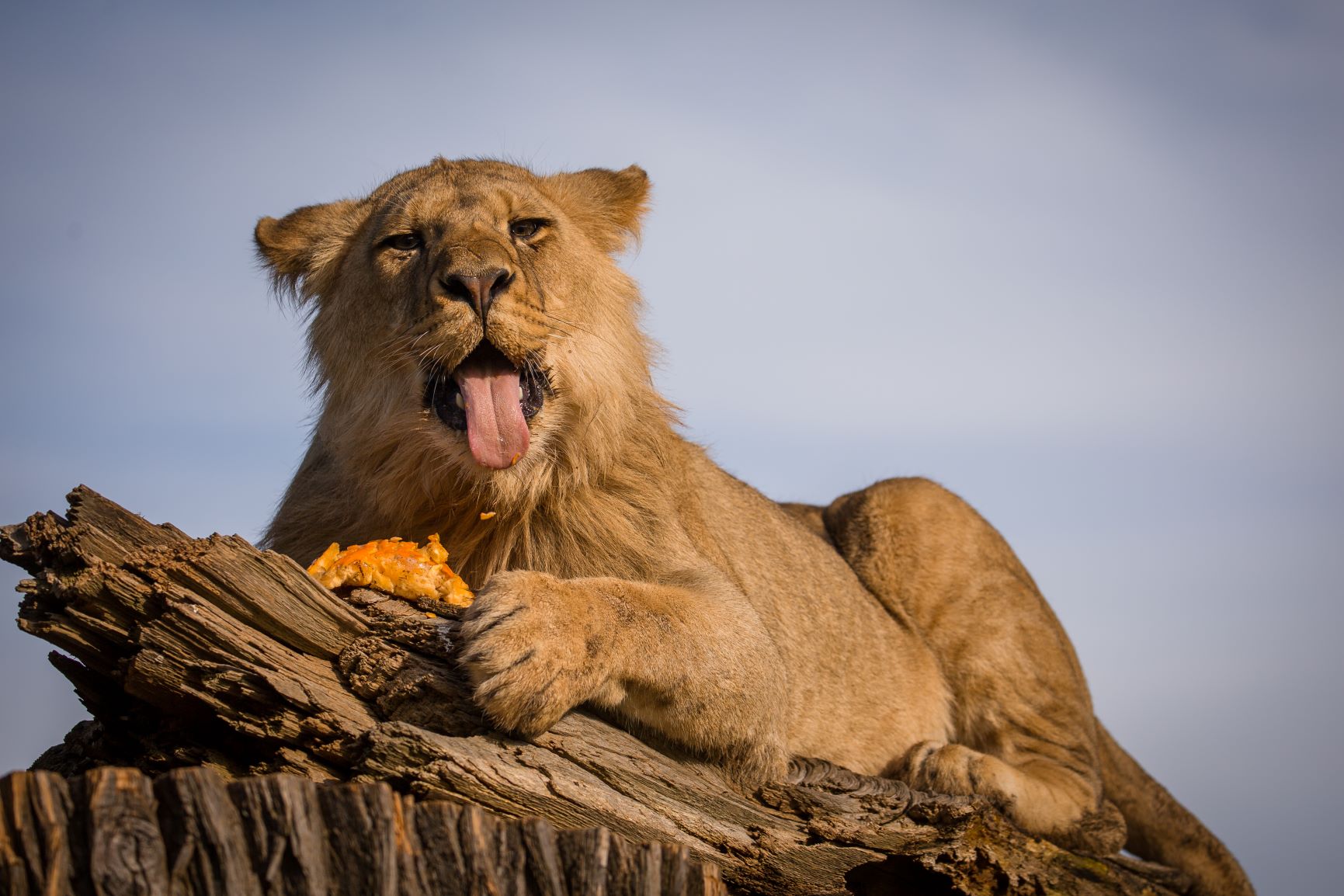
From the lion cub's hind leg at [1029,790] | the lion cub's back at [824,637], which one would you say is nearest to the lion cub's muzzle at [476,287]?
the lion cub's back at [824,637]

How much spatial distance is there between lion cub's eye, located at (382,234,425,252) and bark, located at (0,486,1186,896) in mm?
1839

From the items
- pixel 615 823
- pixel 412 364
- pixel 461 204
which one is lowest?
pixel 615 823

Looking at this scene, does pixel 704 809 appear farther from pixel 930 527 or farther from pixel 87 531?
pixel 930 527

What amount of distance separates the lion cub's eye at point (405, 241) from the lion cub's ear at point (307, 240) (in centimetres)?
69

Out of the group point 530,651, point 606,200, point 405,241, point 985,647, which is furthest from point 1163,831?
point 405,241

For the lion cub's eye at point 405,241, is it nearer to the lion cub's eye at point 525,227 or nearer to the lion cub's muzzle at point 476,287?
the lion cub's eye at point 525,227

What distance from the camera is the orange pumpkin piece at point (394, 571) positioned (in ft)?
15.6

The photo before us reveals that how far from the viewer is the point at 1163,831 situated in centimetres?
830

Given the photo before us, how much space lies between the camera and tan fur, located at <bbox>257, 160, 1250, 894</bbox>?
4.76 meters

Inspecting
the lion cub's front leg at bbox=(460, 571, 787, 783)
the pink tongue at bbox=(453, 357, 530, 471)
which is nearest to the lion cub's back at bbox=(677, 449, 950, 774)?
the lion cub's front leg at bbox=(460, 571, 787, 783)

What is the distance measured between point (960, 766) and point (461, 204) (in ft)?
14.6

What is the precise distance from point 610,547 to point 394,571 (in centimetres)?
116

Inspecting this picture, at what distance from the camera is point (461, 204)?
5770 mm

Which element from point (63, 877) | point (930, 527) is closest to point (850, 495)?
point (930, 527)
